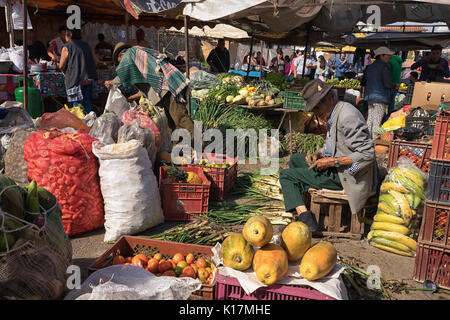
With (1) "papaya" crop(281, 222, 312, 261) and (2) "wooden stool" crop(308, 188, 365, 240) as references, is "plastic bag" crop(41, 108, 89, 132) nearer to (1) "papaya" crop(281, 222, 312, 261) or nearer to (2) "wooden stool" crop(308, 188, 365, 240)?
(2) "wooden stool" crop(308, 188, 365, 240)

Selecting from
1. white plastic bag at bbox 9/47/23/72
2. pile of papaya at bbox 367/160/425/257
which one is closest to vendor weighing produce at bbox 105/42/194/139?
white plastic bag at bbox 9/47/23/72

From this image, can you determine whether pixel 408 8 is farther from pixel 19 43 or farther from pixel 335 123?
pixel 19 43

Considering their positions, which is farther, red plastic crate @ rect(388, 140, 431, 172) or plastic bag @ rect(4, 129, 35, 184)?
red plastic crate @ rect(388, 140, 431, 172)

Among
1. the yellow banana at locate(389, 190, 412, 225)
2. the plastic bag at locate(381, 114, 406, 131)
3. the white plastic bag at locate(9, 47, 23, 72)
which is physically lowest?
the yellow banana at locate(389, 190, 412, 225)

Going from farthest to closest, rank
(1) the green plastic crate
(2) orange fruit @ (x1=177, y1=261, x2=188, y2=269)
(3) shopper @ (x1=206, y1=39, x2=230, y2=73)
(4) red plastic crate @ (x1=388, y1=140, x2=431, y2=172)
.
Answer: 1. (3) shopper @ (x1=206, y1=39, x2=230, y2=73)
2. (1) the green plastic crate
3. (4) red plastic crate @ (x1=388, y1=140, x2=431, y2=172)
4. (2) orange fruit @ (x1=177, y1=261, x2=188, y2=269)

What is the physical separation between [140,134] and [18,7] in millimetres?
5638

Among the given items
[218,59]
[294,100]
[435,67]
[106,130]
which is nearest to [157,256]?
[106,130]

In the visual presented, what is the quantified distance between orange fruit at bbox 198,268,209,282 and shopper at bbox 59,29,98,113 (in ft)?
17.6

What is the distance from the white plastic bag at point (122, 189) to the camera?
3887 mm

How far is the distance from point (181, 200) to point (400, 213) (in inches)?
91.7

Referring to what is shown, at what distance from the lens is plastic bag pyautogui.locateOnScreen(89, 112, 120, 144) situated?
15.2 ft

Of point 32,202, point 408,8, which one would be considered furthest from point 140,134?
point 408,8

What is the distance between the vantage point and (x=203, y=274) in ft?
9.64

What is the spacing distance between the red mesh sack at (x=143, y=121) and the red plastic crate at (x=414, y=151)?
290 cm
